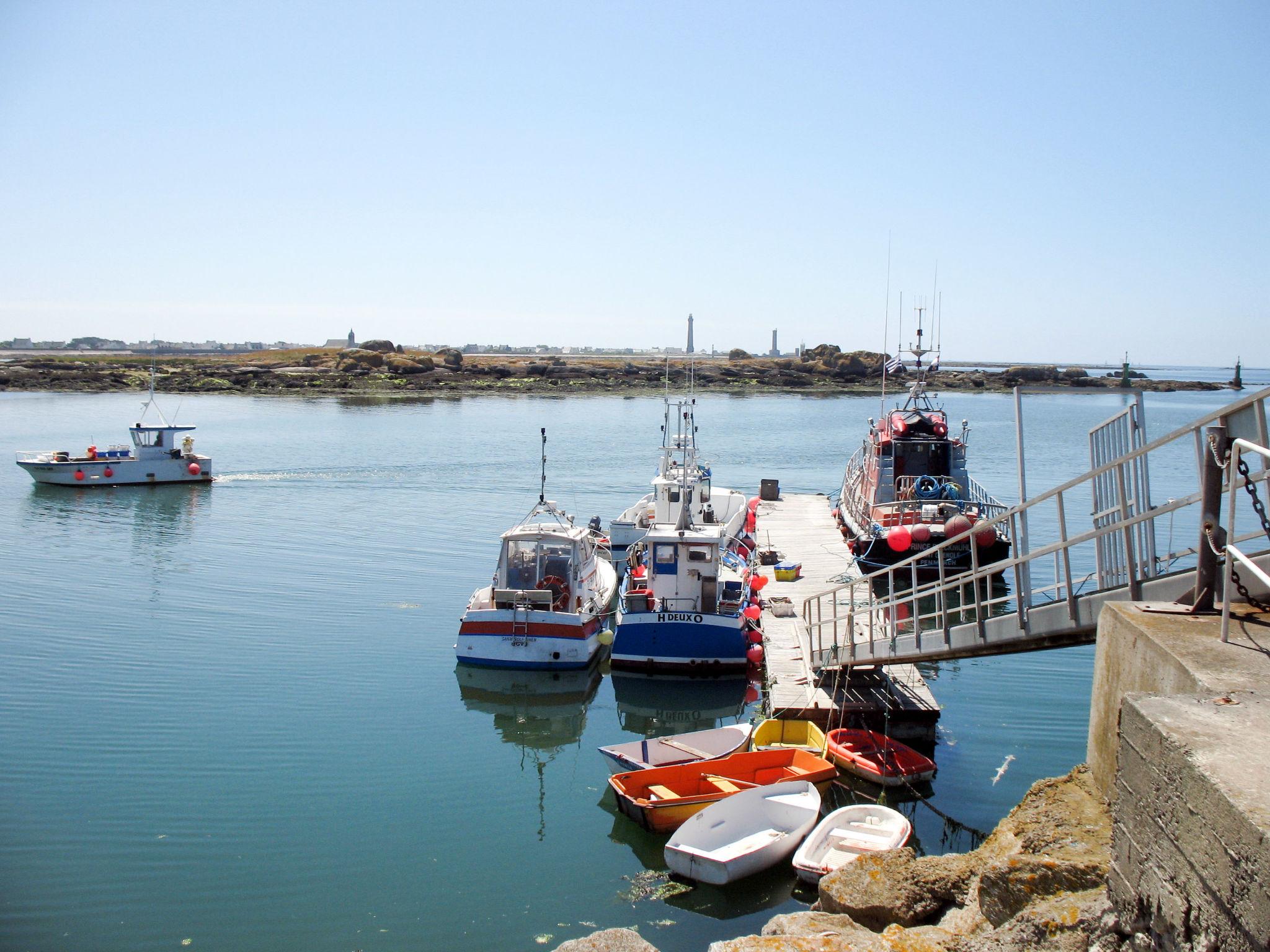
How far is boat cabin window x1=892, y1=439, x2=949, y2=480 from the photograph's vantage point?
34.4 metres

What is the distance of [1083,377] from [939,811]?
185 m

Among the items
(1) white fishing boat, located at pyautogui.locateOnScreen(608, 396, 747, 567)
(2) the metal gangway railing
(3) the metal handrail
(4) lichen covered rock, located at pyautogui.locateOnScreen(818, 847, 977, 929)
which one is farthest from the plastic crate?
(3) the metal handrail

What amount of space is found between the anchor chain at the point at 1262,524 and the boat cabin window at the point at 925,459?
2700 cm

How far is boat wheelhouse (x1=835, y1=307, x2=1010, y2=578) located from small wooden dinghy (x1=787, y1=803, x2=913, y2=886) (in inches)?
618

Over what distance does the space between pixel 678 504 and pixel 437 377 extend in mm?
108209

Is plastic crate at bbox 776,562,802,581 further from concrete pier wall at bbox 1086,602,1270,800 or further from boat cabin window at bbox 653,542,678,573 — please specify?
concrete pier wall at bbox 1086,602,1270,800

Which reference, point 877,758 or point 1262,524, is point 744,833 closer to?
point 877,758

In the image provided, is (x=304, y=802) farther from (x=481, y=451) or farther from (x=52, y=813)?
(x=481, y=451)

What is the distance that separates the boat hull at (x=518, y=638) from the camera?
2200 cm

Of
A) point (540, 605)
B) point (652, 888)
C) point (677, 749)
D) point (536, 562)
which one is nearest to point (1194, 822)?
point (652, 888)

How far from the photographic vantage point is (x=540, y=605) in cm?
2239

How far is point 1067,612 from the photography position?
390 inches

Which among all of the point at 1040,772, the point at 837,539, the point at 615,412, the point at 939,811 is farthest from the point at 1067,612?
the point at 615,412

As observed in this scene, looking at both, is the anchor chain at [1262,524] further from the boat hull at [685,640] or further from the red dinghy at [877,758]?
the boat hull at [685,640]
